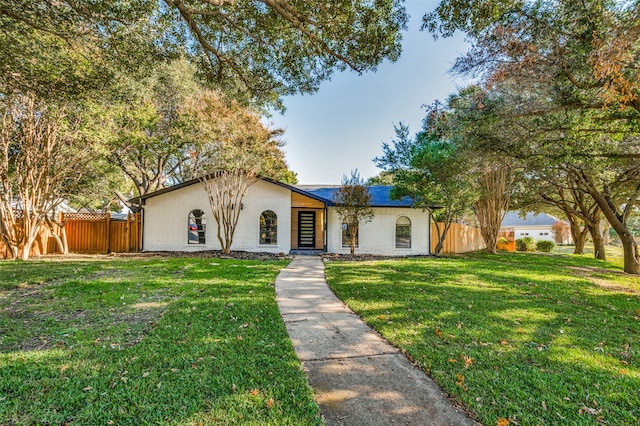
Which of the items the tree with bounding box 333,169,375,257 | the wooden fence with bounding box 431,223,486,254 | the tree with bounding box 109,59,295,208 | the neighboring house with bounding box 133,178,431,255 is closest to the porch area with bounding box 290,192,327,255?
the neighboring house with bounding box 133,178,431,255

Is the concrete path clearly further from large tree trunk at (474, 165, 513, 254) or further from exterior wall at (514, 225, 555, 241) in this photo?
exterior wall at (514, 225, 555, 241)

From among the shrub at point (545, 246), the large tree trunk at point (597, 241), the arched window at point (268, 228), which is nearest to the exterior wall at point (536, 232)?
the shrub at point (545, 246)

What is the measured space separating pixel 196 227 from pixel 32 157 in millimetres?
6547

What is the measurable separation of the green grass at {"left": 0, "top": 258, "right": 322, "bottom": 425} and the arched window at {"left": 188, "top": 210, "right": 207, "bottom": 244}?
8.58m

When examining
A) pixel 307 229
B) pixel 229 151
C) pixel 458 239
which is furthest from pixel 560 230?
pixel 229 151

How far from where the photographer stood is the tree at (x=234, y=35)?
5.58 meters

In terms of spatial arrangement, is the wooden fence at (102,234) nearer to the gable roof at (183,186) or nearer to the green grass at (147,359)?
the gable roof at (183,186)

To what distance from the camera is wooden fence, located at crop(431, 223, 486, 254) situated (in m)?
16.4

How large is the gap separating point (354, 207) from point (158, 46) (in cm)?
901

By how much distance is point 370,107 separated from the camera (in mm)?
15805

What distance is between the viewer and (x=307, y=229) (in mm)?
17578

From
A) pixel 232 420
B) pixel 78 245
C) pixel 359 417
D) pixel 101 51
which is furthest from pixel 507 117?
pixel 78 245

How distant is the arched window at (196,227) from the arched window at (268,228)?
2.94 meters

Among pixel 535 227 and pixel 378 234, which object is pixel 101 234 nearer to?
pixel 378 234
